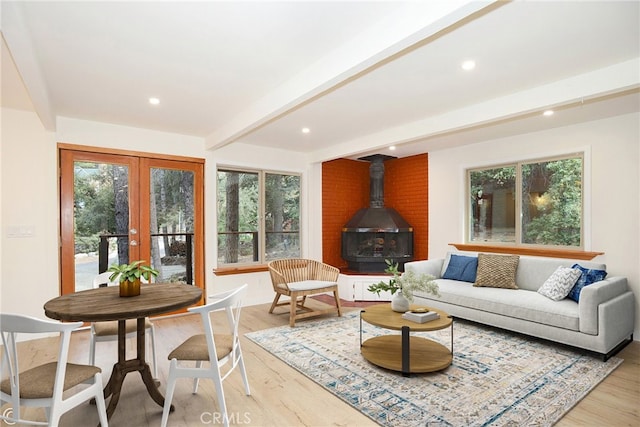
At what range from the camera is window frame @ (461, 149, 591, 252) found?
411cm

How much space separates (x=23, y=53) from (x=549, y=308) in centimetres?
471

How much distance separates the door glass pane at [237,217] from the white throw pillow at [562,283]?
3922 mm

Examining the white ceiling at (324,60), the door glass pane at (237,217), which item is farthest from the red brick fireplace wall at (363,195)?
the white ceiling at (324,60)

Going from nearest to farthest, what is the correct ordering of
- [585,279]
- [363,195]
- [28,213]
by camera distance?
1. [585,279]
2. [28,213]
3. [363,195]


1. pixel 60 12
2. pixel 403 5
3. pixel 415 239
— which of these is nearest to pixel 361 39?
pixel 403 5

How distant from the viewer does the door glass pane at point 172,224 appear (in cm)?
466

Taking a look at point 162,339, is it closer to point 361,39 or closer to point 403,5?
point 361,39

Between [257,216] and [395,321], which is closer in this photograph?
[395,321]

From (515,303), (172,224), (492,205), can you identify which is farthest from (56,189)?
(492,205)

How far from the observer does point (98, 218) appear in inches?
168

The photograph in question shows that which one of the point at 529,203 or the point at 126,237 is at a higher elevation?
the point at 529,203

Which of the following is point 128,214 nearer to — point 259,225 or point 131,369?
point 259,225

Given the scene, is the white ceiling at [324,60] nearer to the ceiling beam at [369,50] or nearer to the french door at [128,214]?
the ceiling beam at [369,50]

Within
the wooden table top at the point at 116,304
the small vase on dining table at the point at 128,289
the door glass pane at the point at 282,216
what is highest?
the door glass pane at the point at 282,216
